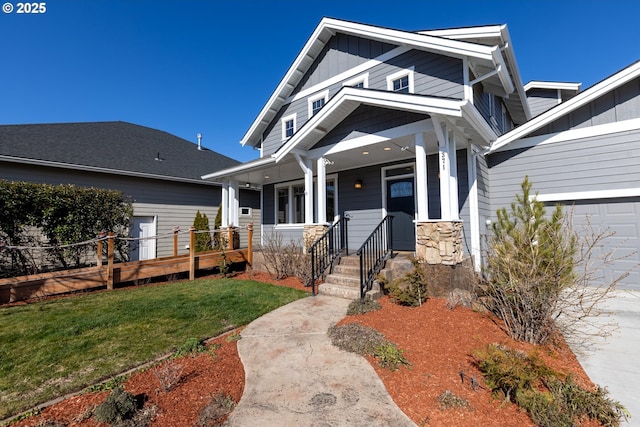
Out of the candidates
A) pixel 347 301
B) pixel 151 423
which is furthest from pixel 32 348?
pixel 347 301

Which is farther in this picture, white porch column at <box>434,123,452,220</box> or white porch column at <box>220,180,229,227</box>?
white porch column at <box>220,180,229,227</box>

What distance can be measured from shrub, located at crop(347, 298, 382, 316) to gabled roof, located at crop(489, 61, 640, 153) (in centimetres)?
539

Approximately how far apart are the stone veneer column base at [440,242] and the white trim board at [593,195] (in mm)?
2395

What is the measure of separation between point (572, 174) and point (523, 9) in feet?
18.8

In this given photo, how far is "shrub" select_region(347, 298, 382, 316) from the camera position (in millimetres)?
4574

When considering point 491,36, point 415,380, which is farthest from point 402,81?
point 415,380

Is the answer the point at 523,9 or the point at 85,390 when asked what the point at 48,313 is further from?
the point at 523,9

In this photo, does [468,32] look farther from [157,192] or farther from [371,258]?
[157,192]

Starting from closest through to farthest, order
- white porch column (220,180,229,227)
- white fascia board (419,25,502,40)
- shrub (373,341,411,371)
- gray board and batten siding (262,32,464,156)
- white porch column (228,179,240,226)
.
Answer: shrub (373,341,411,371), white fascia board (419,25,502,40), gray board and batten siding (262,32,464,156), white porch column (228,179,240,226), white porch column (220,180,229,227)

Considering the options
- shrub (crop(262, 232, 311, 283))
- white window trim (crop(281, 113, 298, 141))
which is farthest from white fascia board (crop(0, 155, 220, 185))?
shrub (crop(262, 232, 311, 283))

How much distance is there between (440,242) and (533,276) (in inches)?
77.0

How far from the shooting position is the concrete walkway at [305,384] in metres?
2.24

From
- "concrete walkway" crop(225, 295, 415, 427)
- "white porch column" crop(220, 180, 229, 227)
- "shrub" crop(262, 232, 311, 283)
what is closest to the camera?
"concrete walkway" crop(225, 295, 415, 427)

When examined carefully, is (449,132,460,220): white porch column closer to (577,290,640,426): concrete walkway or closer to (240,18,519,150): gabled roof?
(240,18,519,150): gabled roof
